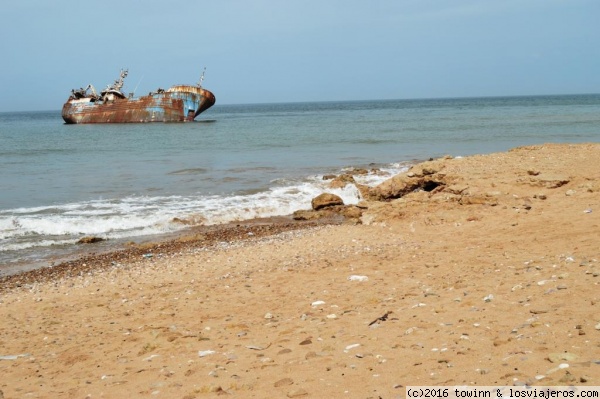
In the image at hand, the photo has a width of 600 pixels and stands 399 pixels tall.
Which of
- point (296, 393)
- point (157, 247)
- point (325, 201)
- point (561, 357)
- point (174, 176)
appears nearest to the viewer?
point (561, 357)

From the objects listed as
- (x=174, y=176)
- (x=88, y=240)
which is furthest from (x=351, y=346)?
(x=174, y=176)

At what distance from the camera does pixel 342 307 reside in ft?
18.7

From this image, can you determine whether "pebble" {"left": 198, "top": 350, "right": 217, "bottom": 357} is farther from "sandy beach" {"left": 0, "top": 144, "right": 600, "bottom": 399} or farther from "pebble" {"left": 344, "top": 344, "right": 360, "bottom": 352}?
"pebble" {"left": 344, "top": 344, "right": 360, "bottom": 352}

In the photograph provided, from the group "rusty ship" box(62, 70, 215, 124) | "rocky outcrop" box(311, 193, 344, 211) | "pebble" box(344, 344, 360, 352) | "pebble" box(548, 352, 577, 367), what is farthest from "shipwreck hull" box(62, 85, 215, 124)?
"pebble" box(548, 352, 577, 367)

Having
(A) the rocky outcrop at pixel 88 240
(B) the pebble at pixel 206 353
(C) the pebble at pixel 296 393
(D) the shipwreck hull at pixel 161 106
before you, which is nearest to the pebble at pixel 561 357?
(C) the pebble at pixel 296 393

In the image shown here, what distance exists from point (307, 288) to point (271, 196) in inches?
344

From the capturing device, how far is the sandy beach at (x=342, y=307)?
→ 12.9ft

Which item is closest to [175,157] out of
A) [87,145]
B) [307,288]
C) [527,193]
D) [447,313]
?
[87,145]

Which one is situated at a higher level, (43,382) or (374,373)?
(374,373)

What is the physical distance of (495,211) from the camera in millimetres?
9289

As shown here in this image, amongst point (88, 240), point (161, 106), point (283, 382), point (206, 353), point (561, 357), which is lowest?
point (88, 240)

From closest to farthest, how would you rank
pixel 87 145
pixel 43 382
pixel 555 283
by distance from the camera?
pixel 43 382 → pixel 555 283 → pixel 87 145

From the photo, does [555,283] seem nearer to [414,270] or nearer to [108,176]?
[414,270]

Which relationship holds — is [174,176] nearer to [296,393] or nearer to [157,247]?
[157,247]
